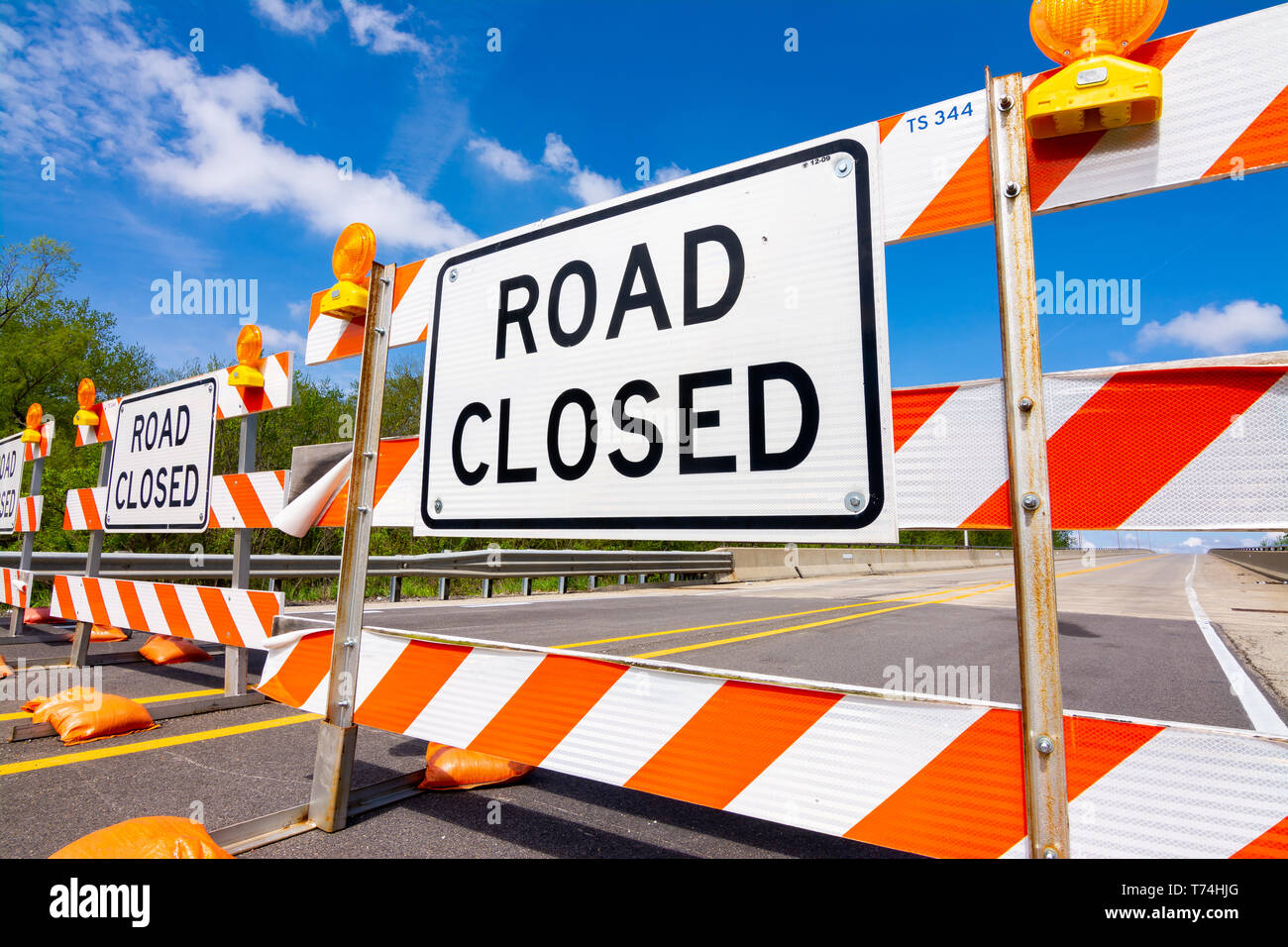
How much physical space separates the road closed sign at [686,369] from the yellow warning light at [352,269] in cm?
55

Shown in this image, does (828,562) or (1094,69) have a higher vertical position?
(1094,69)

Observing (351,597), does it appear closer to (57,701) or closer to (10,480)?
(57,701)

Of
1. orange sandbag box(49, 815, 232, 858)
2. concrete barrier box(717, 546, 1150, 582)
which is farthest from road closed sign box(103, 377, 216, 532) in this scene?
concrete barrier box(717, 546, 1150, 582)

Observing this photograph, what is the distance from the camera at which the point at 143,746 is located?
3.36 metres

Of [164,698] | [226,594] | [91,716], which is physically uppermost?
[226,594]

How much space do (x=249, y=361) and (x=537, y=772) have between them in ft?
8.77

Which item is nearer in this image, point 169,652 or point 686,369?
point 686,369

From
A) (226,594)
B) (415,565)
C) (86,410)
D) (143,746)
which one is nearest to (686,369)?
(226,594)

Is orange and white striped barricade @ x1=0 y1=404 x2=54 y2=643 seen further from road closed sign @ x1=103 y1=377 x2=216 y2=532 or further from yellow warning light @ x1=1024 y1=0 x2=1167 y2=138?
yellow warning light @ x1=1024 y1=0 x2=1167 y2=138

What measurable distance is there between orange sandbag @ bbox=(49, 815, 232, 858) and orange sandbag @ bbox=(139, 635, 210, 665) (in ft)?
14.0

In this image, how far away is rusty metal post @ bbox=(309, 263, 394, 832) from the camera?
2.37 meters

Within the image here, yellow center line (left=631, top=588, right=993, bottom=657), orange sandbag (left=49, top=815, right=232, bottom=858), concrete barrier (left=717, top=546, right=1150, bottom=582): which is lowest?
concrete barrier (left=717, top=546, right=1150, bottom=582)
